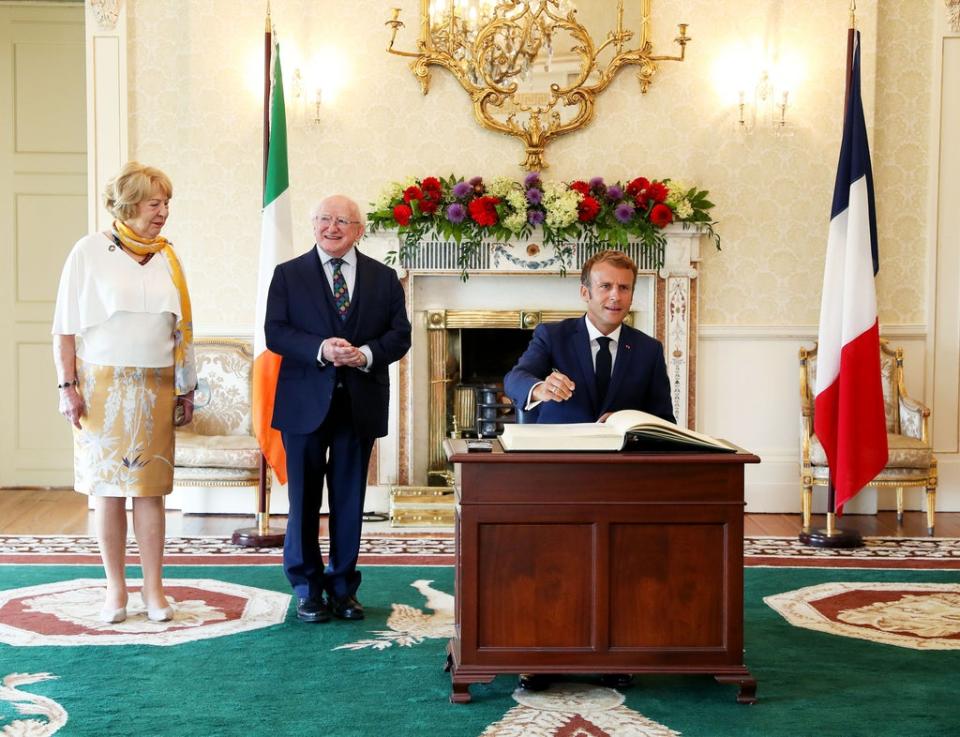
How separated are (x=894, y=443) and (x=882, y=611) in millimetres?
2178

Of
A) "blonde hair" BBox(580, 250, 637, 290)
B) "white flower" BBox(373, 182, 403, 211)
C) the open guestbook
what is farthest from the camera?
"white flower" BBox(373, 182, 403, 211)

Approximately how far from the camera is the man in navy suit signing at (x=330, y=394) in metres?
4.10

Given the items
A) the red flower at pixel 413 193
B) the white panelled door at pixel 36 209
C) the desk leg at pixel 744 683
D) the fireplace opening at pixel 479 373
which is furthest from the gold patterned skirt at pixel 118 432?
the white panelled door at pixel 36 209

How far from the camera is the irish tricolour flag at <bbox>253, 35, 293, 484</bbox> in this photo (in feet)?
18.5

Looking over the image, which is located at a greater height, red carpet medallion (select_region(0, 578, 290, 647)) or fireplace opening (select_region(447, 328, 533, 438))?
fireplace opening (select_region(447, 328, 533, 438))

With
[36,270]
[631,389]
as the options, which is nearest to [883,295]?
[631,389]

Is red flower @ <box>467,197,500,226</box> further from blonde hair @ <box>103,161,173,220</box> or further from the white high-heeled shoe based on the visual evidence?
the white high-heeled shoe

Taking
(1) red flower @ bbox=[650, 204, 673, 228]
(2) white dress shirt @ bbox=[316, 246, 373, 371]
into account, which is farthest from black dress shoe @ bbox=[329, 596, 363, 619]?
(1) red flower @ bbox=[650, 204, 673, 228]

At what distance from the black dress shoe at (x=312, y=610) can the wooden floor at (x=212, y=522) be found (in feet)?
6.91

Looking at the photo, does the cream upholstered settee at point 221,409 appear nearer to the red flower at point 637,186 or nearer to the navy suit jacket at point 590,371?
the red flower at point 637,186

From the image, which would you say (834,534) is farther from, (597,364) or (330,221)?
(330,221)

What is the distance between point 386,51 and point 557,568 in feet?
14.9

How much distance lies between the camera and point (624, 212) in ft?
21.7

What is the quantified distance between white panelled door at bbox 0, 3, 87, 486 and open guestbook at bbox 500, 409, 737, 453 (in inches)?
216
